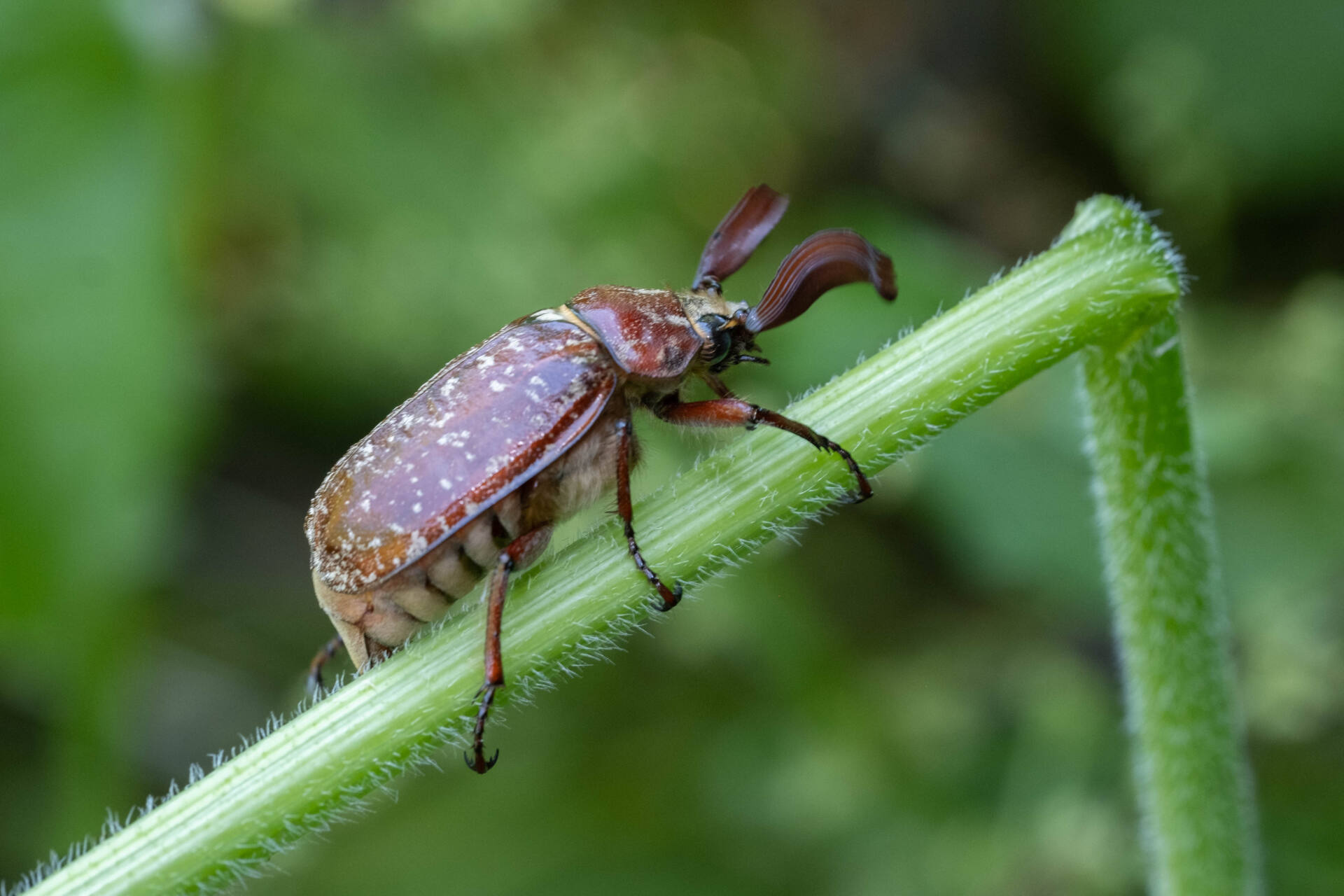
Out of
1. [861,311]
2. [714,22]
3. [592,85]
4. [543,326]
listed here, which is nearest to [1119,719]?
[861,311]

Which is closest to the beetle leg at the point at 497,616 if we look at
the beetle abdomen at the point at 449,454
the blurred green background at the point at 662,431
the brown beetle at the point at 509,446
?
the brown beetle at the point at 509,446

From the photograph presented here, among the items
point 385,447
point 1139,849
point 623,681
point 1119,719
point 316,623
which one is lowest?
point 1139,849

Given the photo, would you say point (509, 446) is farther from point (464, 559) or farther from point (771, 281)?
point (771, 281)

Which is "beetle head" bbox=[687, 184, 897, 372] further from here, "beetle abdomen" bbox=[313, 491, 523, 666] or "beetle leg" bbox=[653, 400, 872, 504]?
"beetle abdomen" bbox=[313, 491, 523, 666]

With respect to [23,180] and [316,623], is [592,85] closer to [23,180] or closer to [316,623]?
[23,180]

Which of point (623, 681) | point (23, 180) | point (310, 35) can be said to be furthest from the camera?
point (310, 35)

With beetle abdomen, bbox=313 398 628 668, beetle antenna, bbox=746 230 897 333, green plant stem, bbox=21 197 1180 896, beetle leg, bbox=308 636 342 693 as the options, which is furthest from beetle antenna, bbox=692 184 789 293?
beetle leg, bbox=308 636 342 693
